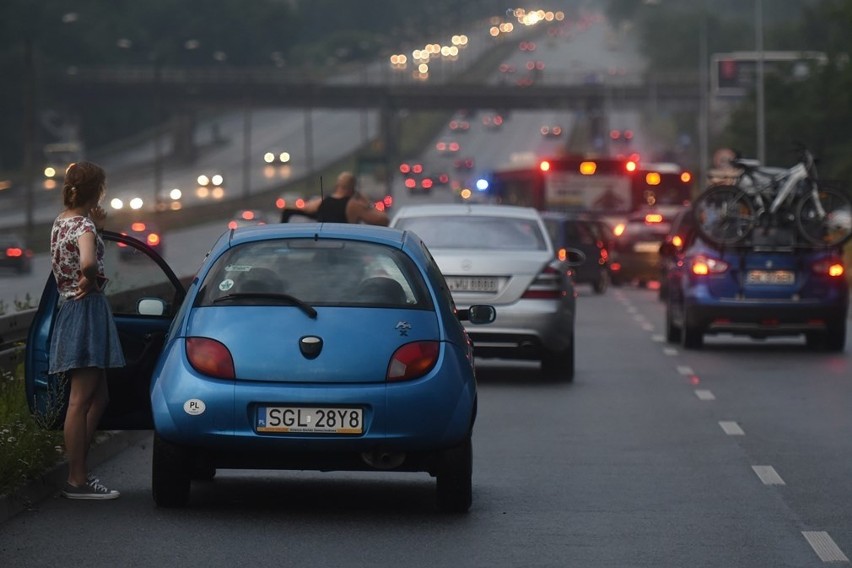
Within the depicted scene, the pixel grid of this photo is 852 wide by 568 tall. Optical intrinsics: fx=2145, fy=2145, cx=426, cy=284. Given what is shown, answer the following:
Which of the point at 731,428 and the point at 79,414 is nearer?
the point at 79,414

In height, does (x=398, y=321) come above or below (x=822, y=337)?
above

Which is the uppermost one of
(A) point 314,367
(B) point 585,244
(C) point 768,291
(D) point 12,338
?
(A) point 314,367

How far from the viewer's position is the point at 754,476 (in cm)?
1206

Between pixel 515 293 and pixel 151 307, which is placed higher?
pixel 151 307

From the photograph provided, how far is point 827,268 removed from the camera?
901 inches

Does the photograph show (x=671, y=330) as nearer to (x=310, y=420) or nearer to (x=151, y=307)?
(x=151, y=307)

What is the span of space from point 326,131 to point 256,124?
9.33 metres

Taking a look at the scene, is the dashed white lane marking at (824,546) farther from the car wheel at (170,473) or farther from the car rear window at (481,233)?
the car rear window at (481,233)

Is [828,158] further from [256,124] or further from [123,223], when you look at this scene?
[256,124]

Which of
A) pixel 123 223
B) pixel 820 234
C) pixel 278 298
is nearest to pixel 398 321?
pixel 278 298

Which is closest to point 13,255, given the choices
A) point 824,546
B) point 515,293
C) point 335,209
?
point 335,209

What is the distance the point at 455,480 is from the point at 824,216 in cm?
1403

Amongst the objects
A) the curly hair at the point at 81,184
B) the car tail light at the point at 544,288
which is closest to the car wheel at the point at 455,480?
the curly hair at the point at 81,184

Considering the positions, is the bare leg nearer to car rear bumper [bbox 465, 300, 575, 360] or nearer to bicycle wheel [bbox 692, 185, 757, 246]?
car rear bumper [bbox 465, 300, 575, 360]
